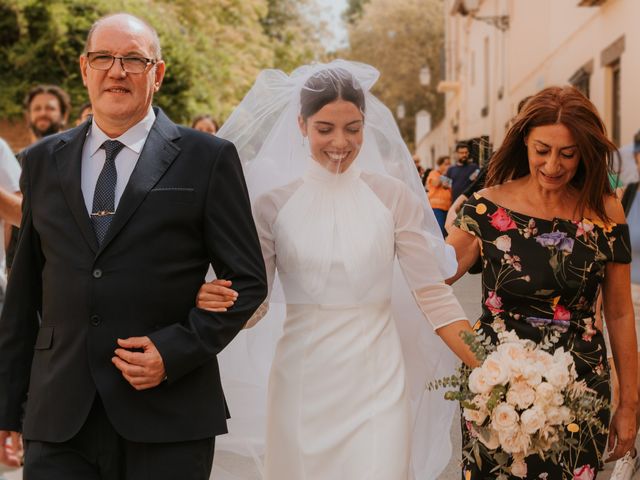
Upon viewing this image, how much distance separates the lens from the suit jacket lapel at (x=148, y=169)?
3443mm

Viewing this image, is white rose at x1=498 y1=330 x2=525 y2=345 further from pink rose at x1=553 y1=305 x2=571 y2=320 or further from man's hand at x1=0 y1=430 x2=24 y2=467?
man's hand at x1=0 y1=430 x2=24 y2=467

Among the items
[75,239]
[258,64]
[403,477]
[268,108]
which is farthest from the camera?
[258,64]

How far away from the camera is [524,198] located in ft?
14.6

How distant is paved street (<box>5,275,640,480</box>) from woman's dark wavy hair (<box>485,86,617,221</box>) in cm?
120

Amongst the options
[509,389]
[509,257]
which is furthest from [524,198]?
[509,389]

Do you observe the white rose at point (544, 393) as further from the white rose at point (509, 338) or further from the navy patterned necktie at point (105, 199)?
the navy patterned necktie at point (105, 199)

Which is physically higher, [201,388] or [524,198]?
[524,198]

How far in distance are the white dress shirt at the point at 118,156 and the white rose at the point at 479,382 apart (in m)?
1.32

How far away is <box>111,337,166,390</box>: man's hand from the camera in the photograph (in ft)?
11.1

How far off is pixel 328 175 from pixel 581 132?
1.03 m

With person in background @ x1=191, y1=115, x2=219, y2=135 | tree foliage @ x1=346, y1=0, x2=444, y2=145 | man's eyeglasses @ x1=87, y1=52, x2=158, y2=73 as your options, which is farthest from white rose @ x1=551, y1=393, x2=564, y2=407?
tree foliage @ x1=346, y1=0, x2=444, y2=145

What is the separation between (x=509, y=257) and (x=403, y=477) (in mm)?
953

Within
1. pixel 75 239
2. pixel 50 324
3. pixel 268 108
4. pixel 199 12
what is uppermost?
pixel 199 12

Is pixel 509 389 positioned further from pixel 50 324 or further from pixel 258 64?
pixel 258 64
